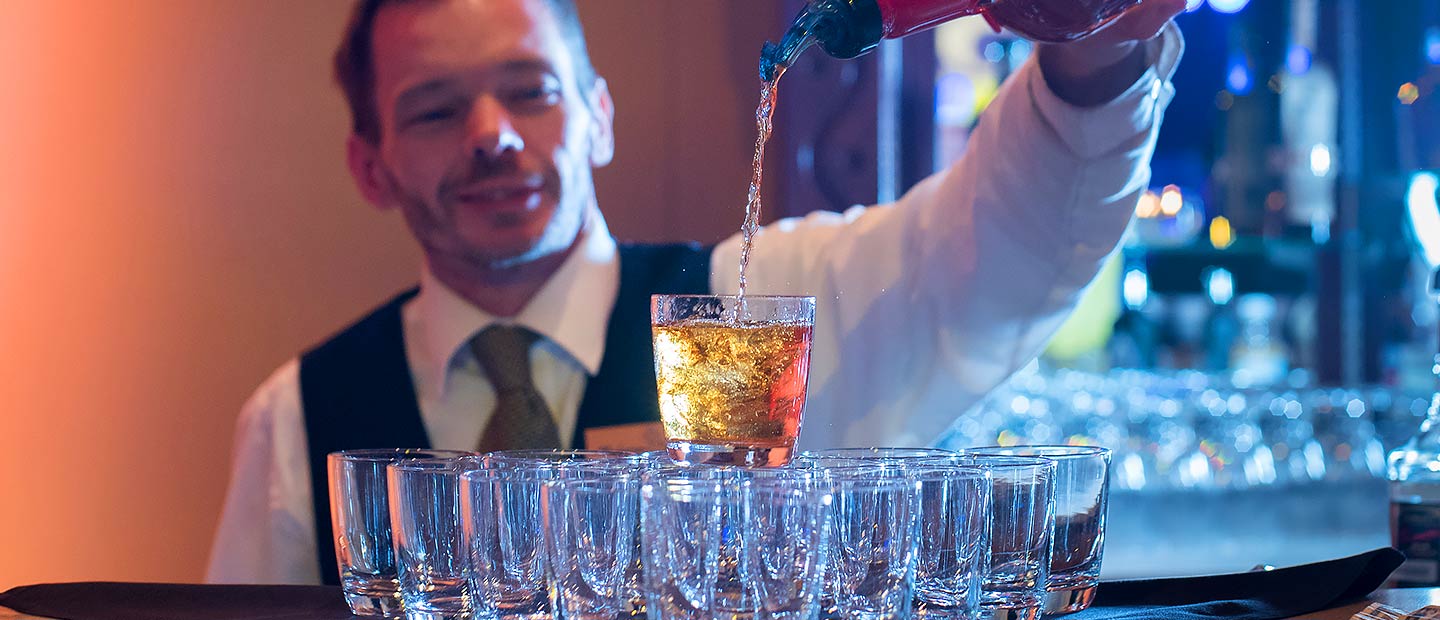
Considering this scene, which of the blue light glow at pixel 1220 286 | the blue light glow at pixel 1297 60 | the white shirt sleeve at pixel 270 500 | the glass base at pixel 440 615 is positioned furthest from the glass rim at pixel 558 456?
the blue light glow at pixel 1297 60

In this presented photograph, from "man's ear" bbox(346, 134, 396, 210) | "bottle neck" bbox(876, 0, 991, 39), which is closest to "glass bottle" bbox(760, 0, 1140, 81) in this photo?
"bottle neck" bbox(876, 0, 991, 39)

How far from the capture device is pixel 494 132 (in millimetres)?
2012

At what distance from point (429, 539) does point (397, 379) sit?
1.08m

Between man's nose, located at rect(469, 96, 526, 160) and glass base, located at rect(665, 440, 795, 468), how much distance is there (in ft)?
3.58

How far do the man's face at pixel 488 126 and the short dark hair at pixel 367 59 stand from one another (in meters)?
0.01

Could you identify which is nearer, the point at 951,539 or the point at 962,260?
the point at 951,539

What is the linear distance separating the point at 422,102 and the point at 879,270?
2.34 feet

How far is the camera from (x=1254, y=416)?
9.06 ft

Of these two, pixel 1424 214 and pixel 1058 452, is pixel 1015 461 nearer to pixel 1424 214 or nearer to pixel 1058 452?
pixel 1058 452

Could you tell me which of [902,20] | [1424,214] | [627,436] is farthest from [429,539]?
[1424,214]

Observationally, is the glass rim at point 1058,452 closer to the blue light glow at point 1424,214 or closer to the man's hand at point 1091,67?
the man's hand at point 1091,67

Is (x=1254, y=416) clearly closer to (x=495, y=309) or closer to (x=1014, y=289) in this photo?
(x=1014, y=289)

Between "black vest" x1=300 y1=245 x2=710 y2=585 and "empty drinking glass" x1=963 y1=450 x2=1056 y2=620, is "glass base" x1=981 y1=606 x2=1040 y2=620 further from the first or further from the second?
"black vest" x1=300 y1=245 x2=710 y2=585

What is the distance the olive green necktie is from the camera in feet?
6.36
